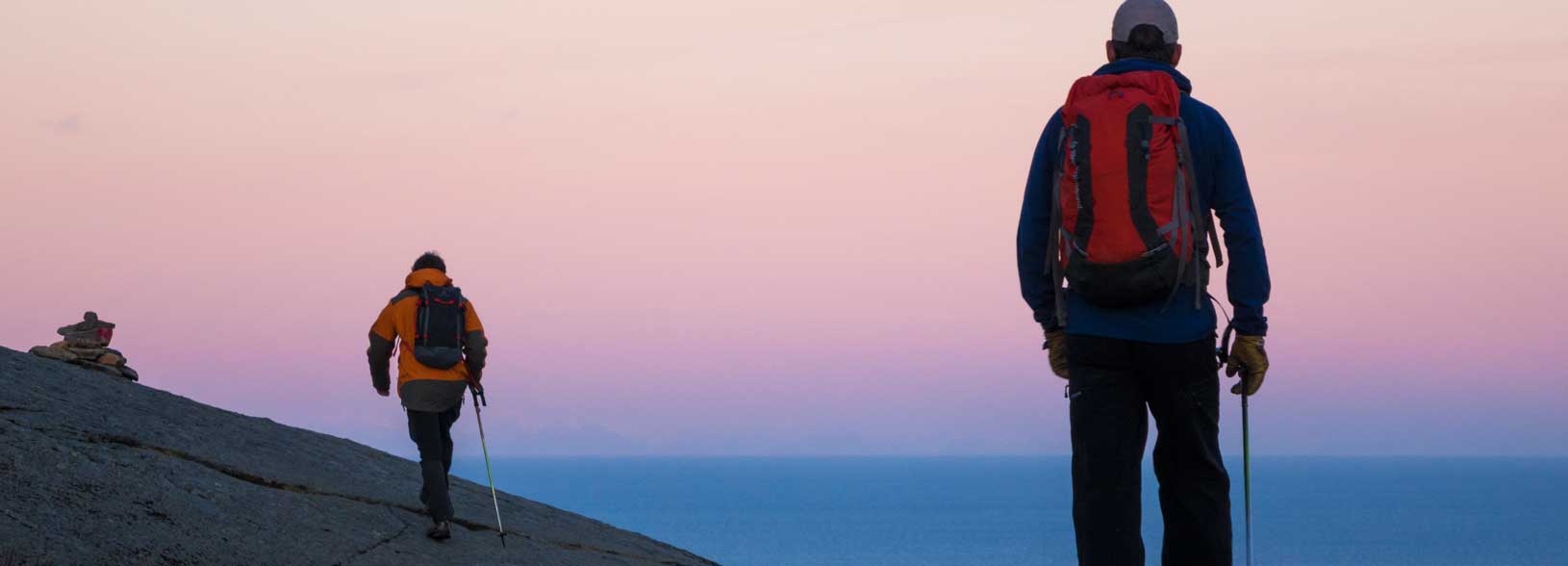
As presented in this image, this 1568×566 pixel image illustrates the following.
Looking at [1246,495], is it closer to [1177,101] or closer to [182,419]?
[1177,101]

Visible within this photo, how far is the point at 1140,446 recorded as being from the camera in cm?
558

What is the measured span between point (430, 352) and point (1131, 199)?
6621 mm

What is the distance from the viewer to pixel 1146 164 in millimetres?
5301

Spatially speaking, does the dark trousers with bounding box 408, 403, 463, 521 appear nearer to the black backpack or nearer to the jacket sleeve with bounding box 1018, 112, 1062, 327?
the black backpack

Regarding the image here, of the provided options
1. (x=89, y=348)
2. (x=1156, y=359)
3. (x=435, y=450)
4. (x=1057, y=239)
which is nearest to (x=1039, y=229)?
(x=1057, y=239)

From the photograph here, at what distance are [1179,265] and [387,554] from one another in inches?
264

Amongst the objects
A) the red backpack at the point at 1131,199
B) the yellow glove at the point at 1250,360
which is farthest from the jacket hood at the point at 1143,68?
the yellow glove at the point at 1250,360

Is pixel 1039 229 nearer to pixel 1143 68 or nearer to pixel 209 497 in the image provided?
pixel 1143 68

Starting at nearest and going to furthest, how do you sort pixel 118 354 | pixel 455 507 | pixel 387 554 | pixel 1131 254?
pixel 1131 254
pixel 387 554
pixel 455 507
pixel 118 354

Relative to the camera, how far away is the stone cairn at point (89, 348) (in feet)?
49.5

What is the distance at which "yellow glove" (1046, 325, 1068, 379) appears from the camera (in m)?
5.74

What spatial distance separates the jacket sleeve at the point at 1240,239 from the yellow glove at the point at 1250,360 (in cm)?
3

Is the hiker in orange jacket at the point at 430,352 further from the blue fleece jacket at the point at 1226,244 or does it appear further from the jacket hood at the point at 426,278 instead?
the blue fleece jacket at the point at 1226,244

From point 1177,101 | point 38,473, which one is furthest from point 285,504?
point 1177,101
